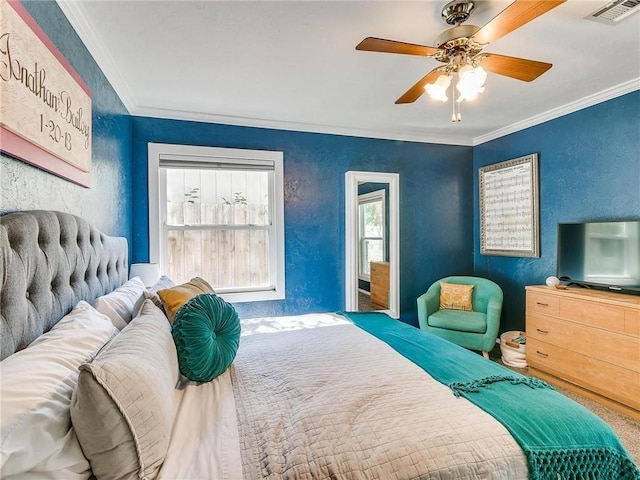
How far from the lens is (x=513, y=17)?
4.63 ft

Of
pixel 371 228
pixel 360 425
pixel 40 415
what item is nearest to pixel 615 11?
pixel 360 425

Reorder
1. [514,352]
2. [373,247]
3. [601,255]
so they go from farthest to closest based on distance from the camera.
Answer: [373,247] → [514,352] → [601,255]

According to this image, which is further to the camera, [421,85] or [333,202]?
[333,202]

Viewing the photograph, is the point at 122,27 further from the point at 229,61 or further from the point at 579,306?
the point at 579,306

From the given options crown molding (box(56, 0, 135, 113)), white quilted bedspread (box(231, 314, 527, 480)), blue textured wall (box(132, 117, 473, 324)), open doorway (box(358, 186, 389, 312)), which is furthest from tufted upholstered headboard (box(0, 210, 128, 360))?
open doorway (box(358, 186, 389, 312))

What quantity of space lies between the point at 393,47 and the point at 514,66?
2.44ft

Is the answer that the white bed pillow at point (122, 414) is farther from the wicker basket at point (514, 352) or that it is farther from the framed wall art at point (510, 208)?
the framed wall art at point (510, 208)

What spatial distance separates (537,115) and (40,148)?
13.2 feet

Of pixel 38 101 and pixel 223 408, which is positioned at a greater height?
pixel 38 101

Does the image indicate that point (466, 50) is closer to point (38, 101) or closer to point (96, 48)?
point (38, 101)

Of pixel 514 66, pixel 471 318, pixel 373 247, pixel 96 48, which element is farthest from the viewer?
pixel 373 247

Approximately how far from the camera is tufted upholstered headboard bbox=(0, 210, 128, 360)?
99cm

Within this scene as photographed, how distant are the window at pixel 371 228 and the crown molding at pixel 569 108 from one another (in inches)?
59.1

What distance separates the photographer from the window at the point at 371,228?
15.1ft
